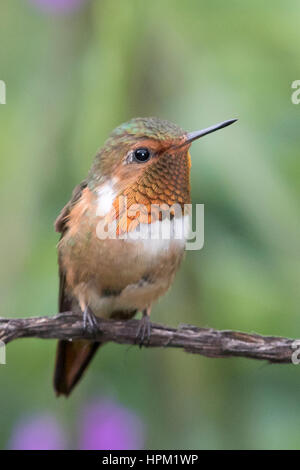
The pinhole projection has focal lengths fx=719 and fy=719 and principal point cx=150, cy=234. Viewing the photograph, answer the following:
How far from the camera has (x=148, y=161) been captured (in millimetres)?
2176

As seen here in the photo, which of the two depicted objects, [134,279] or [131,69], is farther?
[134,279]

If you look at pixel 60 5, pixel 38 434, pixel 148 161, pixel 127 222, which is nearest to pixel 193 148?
pixel 148 161

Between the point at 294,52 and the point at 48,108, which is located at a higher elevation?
the point at 294,52

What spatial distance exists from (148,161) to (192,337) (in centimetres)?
56

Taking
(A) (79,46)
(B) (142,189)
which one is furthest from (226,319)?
(A) (79,46)

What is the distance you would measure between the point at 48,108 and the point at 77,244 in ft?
1.49

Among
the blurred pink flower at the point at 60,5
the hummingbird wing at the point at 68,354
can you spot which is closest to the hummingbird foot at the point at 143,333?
the hummingbird wing at the point at 68,354

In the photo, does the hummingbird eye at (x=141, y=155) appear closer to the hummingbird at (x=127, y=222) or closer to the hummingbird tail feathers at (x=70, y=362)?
the hummingbird at (x=127, y=222)

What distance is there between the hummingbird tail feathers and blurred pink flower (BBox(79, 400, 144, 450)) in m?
0.18

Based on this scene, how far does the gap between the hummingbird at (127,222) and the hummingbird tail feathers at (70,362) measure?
0.02 metres

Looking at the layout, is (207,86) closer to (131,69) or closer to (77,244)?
(131,69)

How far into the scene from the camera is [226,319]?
2199 mm

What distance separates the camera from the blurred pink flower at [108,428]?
245 cm

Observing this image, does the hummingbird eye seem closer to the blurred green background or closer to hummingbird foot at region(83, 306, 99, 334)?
the blurred green background
